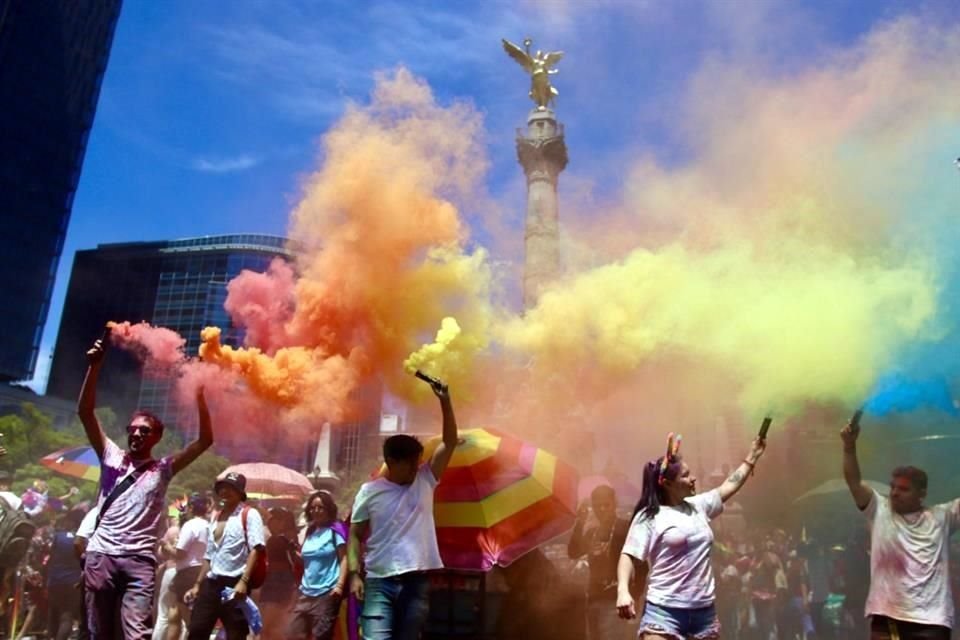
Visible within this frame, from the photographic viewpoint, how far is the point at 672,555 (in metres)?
3.93

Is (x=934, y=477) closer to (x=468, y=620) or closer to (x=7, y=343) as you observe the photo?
(x=468, y=620)

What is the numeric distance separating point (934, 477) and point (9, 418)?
131 ft

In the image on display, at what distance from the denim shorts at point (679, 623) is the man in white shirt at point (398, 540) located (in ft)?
3.95

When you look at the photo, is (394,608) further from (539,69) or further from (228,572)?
(539,69)

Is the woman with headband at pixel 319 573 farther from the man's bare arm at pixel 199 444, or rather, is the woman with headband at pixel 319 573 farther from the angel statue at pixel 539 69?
the angel statue at pixel 539 69

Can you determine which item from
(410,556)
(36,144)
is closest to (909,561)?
(410,556)

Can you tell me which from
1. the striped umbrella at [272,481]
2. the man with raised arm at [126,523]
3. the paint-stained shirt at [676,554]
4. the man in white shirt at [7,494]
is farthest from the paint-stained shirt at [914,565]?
the striped umbrella at [272,481]

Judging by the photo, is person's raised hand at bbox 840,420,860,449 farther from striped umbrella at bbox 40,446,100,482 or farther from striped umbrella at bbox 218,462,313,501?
striped umbrella at bbox 218,462,313,501

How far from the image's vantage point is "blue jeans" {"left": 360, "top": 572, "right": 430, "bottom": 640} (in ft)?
13.3

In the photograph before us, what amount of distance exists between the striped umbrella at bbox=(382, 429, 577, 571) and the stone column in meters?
22.1

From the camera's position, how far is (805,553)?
12.0m

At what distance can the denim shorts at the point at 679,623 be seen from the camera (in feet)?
12.4

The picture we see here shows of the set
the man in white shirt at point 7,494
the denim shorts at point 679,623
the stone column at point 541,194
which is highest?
the stone column at point 541,194

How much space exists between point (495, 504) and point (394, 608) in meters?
2.16
